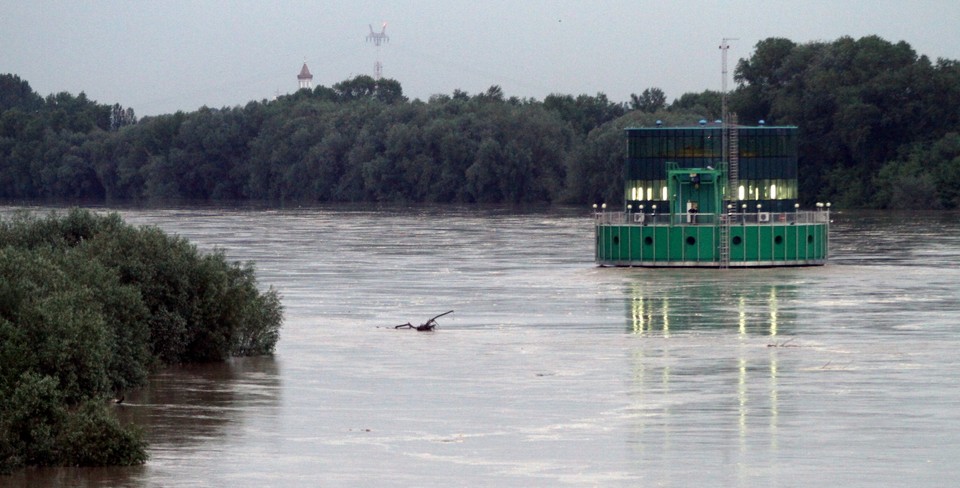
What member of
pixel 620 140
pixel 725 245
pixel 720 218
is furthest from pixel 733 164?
pixel 620 140

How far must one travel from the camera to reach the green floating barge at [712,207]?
69.9m

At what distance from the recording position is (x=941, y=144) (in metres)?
142

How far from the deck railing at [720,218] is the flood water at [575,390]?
7553 millimetres

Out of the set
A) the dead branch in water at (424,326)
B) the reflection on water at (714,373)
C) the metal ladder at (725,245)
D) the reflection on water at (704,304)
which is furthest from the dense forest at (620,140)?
the dead branch in water at (424,326)

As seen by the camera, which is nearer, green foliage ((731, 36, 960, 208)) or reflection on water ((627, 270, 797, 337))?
reflection on water ((627, 270, 797, 337))

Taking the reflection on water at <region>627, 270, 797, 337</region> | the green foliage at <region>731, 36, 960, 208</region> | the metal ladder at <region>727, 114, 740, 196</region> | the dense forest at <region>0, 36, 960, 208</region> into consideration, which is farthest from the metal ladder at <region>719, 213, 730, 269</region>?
the green foliage at <region>731, 36, 960, 208</region>

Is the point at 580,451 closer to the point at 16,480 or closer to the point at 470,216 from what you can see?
the point at 16,480

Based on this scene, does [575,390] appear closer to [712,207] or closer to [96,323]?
[96,323]

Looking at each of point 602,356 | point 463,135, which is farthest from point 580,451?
point 463,135

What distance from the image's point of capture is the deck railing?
231 feet

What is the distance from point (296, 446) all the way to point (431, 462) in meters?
2.46

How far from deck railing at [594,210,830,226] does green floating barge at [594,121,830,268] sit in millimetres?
40

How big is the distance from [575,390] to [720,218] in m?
39.7

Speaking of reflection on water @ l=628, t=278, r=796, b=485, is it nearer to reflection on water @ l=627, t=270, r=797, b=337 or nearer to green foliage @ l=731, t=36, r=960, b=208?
reflection on water @ l=627, t=270, r=797, b=337
